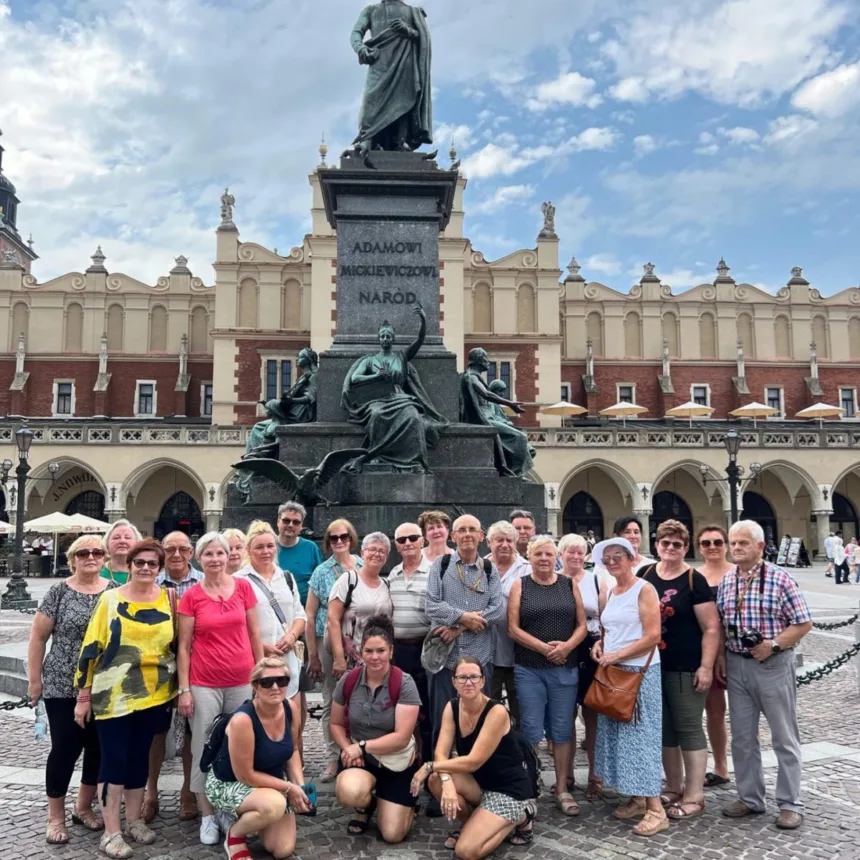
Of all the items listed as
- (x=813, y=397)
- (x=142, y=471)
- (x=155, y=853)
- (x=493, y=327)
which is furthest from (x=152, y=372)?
(x=155, y=853)

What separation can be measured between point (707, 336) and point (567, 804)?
118 ft

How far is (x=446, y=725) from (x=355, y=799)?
0.53m

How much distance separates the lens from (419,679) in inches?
171

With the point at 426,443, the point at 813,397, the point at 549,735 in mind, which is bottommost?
the point at 549,735

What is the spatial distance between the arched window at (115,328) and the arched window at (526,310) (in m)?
17.2

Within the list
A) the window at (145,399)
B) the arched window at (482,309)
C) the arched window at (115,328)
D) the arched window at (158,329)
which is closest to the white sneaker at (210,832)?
the arched window at (482,309)

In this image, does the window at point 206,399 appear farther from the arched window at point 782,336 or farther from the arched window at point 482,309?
the arched window at point 782,336

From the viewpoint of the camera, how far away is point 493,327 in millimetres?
34125

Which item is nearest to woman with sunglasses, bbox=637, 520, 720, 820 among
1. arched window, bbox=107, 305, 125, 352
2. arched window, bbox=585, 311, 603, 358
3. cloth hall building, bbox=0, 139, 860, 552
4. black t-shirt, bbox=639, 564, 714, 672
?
black t-shirt, bbox=639, 564, 714, 672

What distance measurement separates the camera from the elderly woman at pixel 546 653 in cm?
411

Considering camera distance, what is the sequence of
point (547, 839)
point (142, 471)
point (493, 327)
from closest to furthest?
1. point (547, 839)
2. point (142, 471)
3. point (493, 327)

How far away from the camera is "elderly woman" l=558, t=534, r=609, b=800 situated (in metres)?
4.27

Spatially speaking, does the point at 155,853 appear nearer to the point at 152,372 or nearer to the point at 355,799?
the point at 355,799

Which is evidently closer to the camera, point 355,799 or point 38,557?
point 355,799
